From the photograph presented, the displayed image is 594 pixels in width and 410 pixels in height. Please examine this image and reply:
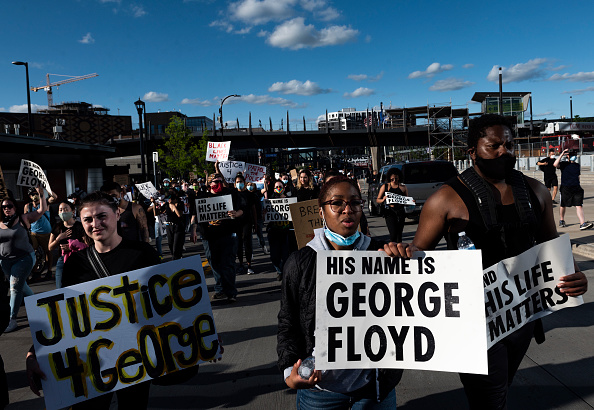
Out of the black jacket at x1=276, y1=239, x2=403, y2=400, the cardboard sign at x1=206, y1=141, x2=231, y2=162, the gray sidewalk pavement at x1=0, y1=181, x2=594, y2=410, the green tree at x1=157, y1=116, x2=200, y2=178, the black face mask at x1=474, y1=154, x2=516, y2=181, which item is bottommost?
the gray sidewalk pavement at x1=0, y1=181, x2=594, y2=410

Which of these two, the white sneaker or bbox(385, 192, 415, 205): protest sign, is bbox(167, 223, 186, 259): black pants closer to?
the white sneaker

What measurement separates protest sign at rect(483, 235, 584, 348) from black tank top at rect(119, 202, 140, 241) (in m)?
5.29

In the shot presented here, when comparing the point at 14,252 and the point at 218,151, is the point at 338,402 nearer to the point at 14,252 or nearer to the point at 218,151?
the point at 14,252

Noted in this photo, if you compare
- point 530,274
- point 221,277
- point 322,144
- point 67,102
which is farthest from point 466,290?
point 67,102

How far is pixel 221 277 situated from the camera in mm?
7527

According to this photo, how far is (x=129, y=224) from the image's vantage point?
6738mm

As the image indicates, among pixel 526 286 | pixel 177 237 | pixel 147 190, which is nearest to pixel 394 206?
pixel 177 237

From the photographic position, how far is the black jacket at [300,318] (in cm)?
227

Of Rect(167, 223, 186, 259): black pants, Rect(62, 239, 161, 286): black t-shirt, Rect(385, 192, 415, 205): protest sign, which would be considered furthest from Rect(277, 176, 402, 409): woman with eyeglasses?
Rect(167, 223, 186, 259): black pants

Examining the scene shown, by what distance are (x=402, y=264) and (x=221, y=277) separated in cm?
558

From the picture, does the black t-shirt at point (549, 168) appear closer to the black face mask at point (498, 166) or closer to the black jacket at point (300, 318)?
the black face mask at point (498, 166)

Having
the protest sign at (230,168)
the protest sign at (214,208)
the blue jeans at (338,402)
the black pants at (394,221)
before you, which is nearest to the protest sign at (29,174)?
the protest sign at (214,208)

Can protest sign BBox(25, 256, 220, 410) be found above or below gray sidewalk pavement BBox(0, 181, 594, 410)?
above

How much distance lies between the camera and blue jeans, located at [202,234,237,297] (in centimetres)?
735
